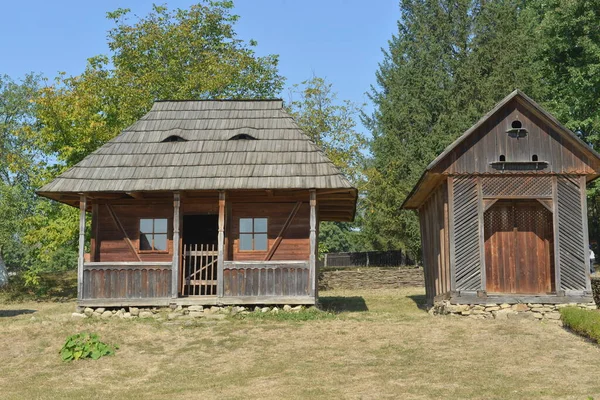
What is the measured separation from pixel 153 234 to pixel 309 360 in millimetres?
8478

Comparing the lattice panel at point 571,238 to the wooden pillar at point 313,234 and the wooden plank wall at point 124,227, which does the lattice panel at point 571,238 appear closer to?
the wooden pillar at point 313,234

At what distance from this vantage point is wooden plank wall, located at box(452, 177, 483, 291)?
18219 mm

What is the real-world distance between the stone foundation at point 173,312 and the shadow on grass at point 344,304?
253 centimetres

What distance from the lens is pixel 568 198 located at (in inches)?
720

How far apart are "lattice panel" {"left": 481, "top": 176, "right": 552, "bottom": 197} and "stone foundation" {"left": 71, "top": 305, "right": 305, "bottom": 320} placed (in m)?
5.98

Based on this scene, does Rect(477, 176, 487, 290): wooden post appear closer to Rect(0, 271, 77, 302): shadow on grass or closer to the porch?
the porch

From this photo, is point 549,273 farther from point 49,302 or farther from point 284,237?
point 49,302

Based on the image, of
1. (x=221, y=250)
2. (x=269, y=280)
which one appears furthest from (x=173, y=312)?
(x=269, y=280)

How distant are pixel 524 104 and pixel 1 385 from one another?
45.6ft

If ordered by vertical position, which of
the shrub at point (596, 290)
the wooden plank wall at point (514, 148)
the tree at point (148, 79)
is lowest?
the shrub at point (596, 290)

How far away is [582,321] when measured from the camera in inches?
607

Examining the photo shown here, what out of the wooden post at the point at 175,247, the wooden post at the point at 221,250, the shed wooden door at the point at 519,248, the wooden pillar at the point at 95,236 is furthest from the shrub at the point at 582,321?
the wooden pillar at the point at 95,236

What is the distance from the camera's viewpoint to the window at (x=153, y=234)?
20344 millimetres

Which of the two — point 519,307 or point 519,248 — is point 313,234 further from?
point 519,248
